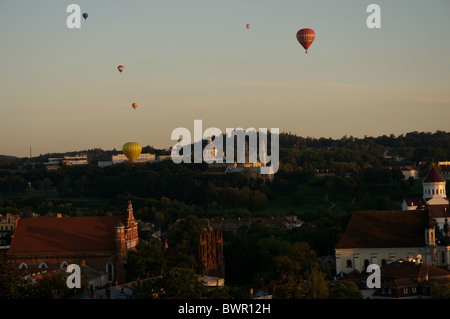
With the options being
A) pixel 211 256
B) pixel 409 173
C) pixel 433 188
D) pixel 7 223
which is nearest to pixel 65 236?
pixel 211 256

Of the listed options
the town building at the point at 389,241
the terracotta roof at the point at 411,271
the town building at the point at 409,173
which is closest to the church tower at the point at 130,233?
the town building at the point at 389,241

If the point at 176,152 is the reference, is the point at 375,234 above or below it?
below

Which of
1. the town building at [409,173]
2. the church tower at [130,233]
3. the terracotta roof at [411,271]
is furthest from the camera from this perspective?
the town building at [409,173]

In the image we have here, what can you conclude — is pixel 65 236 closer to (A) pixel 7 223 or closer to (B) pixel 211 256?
(B) pixel 211 256

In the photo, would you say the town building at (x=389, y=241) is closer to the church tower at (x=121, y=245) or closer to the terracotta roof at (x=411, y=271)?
the terracotta roof at (x=411, y=271)
